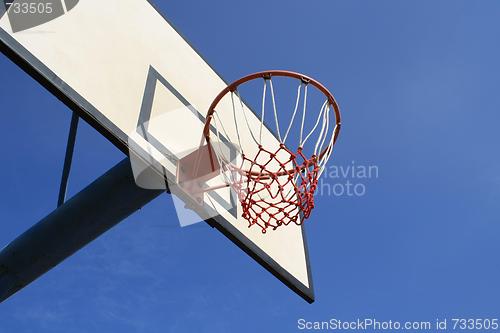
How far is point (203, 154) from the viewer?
10.8 feet

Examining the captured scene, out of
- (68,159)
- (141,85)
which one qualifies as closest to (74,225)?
(68,159)

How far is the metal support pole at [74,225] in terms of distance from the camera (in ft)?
9.73

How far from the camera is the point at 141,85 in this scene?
3.18 m

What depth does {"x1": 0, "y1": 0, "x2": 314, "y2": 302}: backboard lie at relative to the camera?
8.82ft

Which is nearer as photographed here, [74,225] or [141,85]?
[74,225]

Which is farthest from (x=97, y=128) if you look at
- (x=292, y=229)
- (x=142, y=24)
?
(x=292, y=229)
